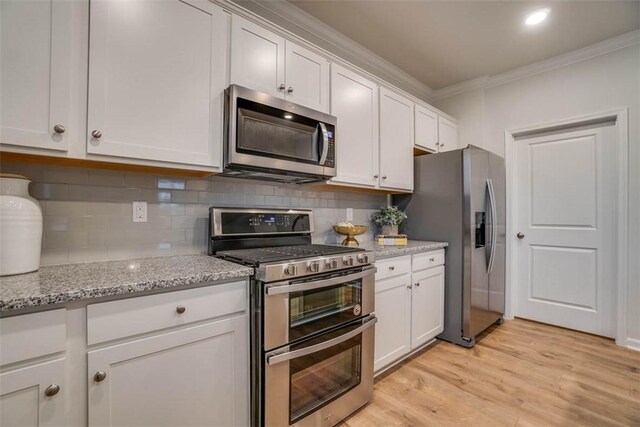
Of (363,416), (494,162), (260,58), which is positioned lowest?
(363,416)

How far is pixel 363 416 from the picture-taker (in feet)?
5.55

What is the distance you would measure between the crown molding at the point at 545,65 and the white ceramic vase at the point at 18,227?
4.00m

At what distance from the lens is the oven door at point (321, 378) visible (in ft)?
4.37

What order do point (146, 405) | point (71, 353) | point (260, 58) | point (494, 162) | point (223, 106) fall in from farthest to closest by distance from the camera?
point (494, 162)
point (260, 58)
point (223, 106)
point (146, 405)
point (71, 353)

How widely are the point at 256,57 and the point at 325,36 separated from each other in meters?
1.16

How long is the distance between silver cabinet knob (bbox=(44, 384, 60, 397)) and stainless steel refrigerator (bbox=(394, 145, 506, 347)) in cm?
263

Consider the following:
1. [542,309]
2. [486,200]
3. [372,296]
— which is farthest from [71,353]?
[542,309]

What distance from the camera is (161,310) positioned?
110 cm

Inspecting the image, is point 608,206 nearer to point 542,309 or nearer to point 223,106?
point 542,309

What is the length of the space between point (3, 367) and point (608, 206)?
4.10 metres

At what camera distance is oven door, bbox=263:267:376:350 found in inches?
52.0

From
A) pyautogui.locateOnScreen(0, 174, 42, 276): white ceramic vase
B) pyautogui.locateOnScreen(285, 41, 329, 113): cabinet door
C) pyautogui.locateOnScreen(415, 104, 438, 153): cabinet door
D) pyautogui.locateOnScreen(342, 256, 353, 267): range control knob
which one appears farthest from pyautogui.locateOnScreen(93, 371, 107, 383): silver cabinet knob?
pyautogui.locateOnScreen(415, 104, 438, 153): cabinet door

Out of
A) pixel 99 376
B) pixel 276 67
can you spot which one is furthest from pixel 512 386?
pixel 276 67

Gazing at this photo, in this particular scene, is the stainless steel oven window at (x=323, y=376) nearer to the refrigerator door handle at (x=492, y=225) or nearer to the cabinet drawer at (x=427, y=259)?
the cabinet drawer at (x=427, y=259)
